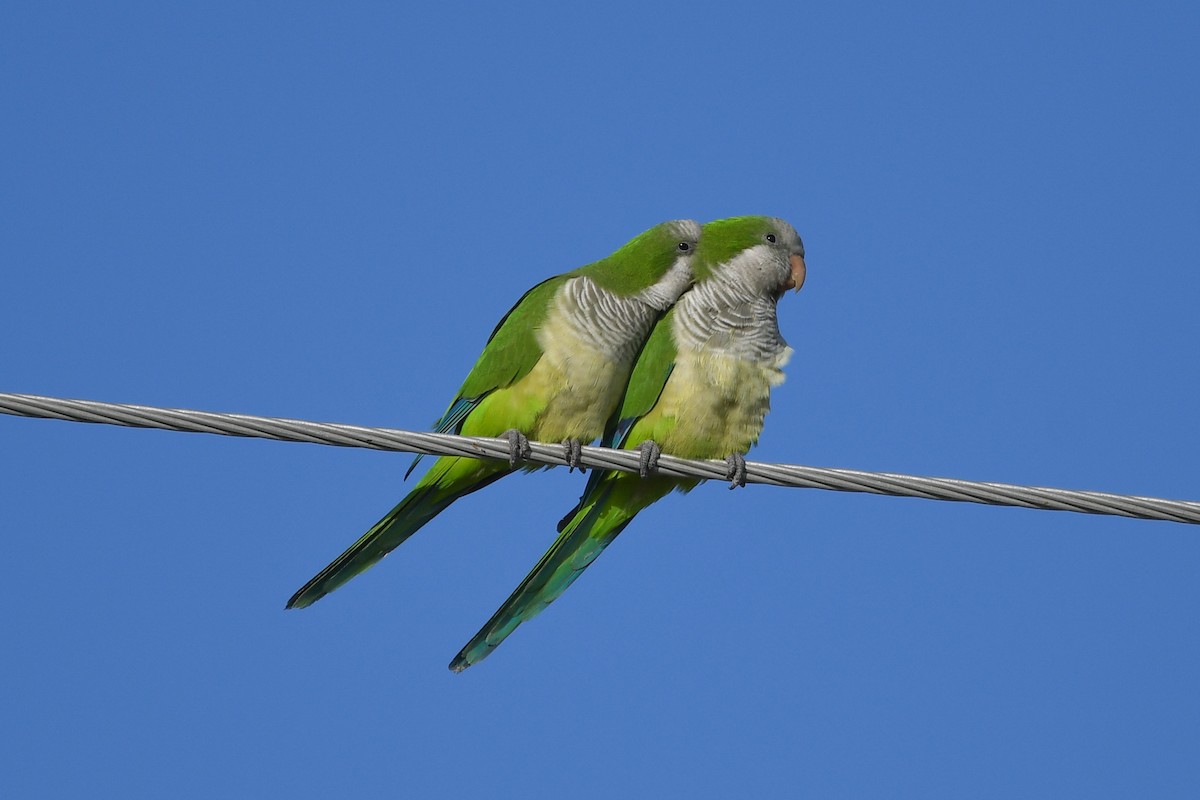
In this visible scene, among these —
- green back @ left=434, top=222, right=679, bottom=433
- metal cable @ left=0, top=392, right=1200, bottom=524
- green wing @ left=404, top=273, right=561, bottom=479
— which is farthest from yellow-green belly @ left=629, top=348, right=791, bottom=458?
metal cable @ left=0, top=392, right=1200, bottom=524

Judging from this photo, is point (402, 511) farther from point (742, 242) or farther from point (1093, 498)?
point (1093, 498)

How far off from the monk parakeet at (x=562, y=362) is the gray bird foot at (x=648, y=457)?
0.38 m

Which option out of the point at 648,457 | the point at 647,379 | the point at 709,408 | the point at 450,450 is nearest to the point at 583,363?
the point at 647,379

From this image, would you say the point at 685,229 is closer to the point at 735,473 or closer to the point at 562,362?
the point at 562,362

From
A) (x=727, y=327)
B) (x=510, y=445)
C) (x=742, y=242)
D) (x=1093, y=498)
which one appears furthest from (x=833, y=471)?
(x=742, y=242)

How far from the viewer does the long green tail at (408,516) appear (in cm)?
543

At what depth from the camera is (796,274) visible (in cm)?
635

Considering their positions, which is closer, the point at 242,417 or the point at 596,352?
the point at 242,417

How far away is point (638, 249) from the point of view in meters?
6.18

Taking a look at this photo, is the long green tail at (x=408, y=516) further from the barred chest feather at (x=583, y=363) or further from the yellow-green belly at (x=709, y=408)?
the yellow-green belly at (x=709, y=408)

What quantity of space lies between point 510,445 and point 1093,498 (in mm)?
2213

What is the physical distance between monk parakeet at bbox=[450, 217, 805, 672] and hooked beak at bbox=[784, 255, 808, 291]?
0.21 meters

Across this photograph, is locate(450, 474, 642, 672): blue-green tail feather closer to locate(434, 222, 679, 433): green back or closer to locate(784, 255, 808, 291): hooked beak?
locate(434, 222, 679, 433): green back

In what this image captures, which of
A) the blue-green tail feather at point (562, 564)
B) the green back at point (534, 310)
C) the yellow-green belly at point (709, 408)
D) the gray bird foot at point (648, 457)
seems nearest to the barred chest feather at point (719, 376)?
the yellow-green belly at point (709, 408)
